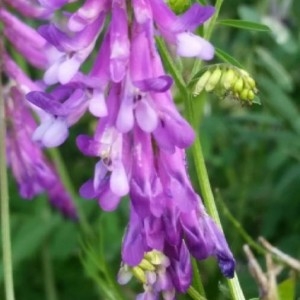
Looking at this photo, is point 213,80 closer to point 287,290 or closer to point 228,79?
point 228,79

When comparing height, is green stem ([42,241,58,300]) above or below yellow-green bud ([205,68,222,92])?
below

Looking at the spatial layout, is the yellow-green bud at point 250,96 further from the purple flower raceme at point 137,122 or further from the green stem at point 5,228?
the green stem at point 5,228

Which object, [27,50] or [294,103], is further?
[294,103]

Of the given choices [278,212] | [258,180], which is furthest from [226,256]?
[258,180]

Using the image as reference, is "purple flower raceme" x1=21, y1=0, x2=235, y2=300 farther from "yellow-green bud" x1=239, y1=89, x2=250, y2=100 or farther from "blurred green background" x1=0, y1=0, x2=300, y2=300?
"blurred green background" x1=0, y1=0, x2=300, y2=300

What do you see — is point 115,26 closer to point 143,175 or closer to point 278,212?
point 143,175

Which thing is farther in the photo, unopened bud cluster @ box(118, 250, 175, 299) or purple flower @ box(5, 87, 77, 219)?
purple flower @ box(5, 87, 77, 219)

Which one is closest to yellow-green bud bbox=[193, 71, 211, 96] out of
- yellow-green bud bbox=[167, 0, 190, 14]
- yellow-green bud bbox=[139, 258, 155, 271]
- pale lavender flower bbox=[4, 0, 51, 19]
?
yellow-green bud bbox=[167, 0, 190, 14]
